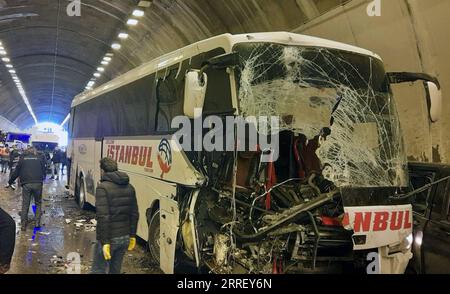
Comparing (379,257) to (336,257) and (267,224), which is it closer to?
(336,257)

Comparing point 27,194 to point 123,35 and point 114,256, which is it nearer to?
point 114,256

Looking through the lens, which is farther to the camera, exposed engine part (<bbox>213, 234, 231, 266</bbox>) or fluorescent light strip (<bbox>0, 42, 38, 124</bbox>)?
fluorescent light strip (<bbox>0, 42, 38, 124</bbox>)

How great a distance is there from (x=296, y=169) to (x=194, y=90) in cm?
166

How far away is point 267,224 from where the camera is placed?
4.52 m

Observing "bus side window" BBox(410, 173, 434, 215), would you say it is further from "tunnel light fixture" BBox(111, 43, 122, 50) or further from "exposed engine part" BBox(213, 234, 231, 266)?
"tunnel light fixture" BBox(111, 43, 122, 50)

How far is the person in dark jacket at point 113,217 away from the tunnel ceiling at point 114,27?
5.90m

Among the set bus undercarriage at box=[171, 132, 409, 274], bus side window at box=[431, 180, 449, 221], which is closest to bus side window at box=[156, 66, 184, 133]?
bus undercarriage at box=[171, 132, 409, 274]

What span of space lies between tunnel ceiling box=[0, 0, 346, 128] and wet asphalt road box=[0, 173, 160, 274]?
6432mm

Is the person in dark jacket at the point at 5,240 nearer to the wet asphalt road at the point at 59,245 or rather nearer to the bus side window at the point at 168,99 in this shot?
the bus side window at the point at 168,99

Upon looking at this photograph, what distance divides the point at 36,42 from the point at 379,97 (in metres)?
19.2

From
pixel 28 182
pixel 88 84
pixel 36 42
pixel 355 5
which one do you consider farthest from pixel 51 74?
pixel 355 5

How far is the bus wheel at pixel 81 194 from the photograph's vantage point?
39.6ft

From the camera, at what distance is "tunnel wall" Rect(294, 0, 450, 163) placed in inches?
281

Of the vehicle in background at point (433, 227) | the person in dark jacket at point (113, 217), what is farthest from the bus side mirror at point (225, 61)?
the vehicle in background at point (433, 227)
